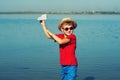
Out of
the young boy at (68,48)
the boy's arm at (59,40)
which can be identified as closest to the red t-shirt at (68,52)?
the young boy at (68,48)

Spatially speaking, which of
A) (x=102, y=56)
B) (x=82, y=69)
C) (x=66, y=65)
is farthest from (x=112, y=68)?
(x=66, y=65)

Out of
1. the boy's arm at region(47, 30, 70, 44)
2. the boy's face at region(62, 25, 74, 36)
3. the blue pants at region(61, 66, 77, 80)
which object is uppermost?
the boy's face at region(62, 25, 74, 36)

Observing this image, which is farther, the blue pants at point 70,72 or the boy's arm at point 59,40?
the blue pants at point 70,72

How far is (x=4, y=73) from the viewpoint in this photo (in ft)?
38.0

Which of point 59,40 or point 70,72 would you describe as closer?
point 59,40

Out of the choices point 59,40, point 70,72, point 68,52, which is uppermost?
point 59,40

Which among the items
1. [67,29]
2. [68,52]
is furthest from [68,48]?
[67,29]

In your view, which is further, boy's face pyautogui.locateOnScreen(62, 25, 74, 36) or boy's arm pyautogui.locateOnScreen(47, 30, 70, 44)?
boy's face pyautogui.locateOnScreen(62, 25, 74, 36)

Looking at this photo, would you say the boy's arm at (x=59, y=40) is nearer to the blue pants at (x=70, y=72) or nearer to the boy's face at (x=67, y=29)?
the boy's face at (x=67, y=29)

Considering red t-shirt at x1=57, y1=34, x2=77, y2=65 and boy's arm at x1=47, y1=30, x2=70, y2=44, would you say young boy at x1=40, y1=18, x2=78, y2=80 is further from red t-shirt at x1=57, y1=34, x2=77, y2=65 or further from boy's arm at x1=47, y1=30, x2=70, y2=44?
boy's arm at x1=47, y1=30, x2=70, y2=44

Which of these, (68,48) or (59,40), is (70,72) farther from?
(59,40)

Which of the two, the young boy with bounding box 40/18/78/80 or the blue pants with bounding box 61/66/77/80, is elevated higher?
the young boy with bounding box 40/18/78/80

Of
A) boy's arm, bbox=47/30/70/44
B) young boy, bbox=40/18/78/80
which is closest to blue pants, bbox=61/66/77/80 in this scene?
young boy, bbox=40/18/78/80

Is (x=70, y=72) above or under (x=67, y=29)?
under
